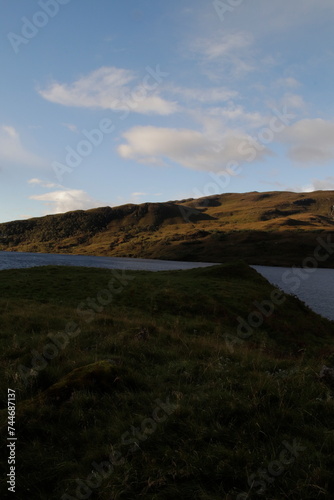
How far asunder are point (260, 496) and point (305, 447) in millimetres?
1352

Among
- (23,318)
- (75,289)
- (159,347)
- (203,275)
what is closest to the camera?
(159,347)

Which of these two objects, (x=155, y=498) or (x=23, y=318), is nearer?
(x=155, y=498)

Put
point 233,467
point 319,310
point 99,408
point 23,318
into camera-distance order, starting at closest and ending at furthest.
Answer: point 233,467 < point 99,408 < point 23,318 < point 319,310

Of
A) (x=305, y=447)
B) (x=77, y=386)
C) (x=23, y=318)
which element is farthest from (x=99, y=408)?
(x=23, y=318)

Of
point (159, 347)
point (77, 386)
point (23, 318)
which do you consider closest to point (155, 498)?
point (77, 386)

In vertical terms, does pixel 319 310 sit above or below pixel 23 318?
below

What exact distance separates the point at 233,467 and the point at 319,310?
4507 cm

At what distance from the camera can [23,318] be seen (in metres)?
14.3

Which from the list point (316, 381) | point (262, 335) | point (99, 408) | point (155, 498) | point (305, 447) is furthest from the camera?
point (262, 335)

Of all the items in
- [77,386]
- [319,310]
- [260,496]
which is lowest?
[319,310]

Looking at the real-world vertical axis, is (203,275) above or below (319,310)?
above

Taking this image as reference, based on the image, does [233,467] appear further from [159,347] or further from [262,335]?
[262,335]

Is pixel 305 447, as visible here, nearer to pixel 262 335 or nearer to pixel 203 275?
pixel 262 335

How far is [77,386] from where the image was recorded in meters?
7.09
